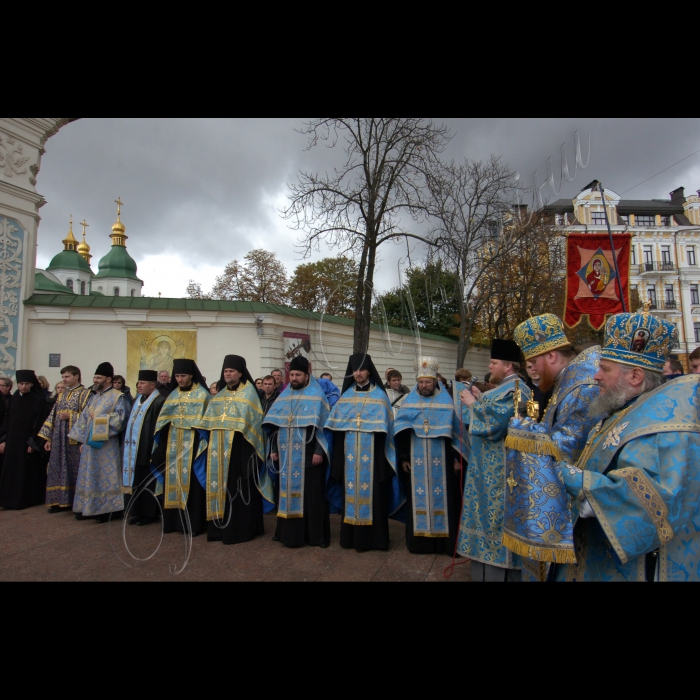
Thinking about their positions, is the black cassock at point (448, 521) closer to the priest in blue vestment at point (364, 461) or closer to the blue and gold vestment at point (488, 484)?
the priest in blue vestment at point (364, 461)

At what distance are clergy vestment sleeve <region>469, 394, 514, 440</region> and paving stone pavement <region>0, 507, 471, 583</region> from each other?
145cm

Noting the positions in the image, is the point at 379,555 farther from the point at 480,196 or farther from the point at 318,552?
the point at 480,196

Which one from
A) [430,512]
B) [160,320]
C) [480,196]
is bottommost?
[430,512]

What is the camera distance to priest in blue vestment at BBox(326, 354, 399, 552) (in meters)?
4.83

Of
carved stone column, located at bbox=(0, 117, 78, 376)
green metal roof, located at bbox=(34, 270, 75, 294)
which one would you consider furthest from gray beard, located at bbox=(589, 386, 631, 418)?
green metal roof, located at bbox=(34, 270, 75, 294)

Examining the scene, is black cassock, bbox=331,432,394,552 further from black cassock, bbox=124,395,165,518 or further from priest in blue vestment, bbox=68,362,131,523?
priest in blue vestment, bbox=68,362,131,523

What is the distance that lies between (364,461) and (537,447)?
3.15 m

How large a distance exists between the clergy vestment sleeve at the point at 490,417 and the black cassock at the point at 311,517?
218cm

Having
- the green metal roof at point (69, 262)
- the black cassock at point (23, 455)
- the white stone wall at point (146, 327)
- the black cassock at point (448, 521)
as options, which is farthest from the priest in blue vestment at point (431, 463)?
the green metal roof at point (69, 262)

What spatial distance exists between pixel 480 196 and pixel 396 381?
13.6 meters

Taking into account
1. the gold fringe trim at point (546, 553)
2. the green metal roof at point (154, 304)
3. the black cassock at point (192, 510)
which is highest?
the green metal roof at point (154, 304)

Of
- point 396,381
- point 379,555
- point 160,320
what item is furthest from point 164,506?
point 160,320

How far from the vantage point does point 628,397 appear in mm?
2105

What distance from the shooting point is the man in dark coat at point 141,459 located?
600cm
